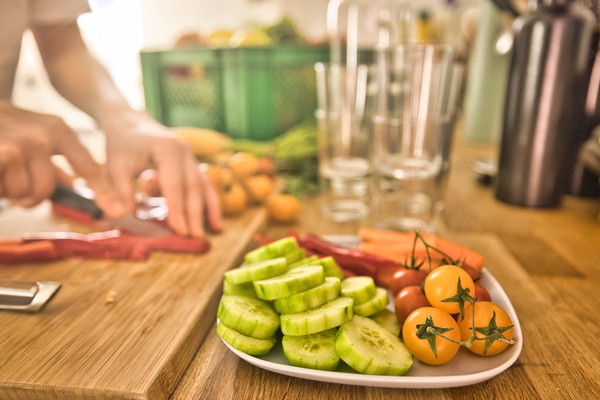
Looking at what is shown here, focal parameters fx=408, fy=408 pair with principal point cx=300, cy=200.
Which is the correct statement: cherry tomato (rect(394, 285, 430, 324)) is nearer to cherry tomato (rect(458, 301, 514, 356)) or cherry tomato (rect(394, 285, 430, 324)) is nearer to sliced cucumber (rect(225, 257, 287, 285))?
cherry tomato (rect(458, 301, 514, 356))

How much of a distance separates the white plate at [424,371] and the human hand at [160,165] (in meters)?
0.47

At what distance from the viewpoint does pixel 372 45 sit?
160 centimetres

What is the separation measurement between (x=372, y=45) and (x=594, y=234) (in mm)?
1001

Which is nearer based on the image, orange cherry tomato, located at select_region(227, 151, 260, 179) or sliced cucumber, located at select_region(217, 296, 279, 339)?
sliced cucumber, located at select_region(217, 296, 279, 339)

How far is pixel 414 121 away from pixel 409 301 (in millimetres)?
509

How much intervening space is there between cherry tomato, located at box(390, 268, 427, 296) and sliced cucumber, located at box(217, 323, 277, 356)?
226 mm

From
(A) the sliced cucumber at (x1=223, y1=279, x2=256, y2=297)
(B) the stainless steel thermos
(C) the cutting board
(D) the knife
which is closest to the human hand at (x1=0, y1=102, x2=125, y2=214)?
(D) the knife

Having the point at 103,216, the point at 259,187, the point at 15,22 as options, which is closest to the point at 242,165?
the point at 259,187

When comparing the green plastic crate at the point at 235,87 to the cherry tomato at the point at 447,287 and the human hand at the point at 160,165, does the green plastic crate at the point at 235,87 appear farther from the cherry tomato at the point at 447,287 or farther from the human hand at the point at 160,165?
the cherry tomato at the point at 447,287

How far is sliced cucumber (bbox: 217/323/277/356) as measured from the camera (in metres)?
0.52

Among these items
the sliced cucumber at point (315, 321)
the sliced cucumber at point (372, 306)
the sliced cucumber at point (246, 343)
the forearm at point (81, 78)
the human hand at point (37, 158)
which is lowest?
the sliced cucumber at point (246, 343)

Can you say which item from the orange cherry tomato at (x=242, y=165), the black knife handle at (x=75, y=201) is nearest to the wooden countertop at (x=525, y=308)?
the orange cherry tomato at (x=242, y=165)

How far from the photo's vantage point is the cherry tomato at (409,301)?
1.88 ft

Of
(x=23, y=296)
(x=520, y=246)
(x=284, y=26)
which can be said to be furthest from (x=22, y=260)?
(x=284, y=26)
